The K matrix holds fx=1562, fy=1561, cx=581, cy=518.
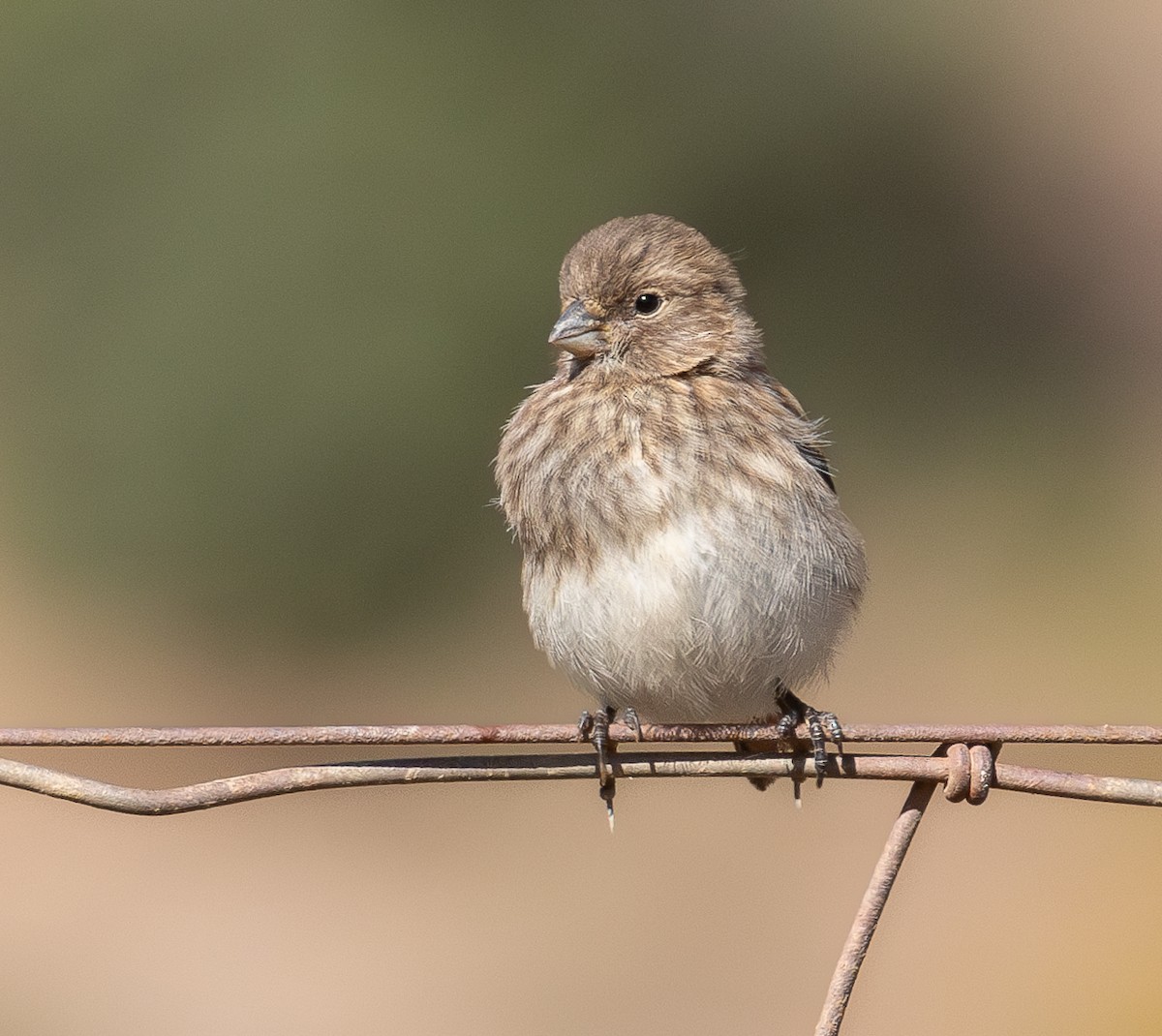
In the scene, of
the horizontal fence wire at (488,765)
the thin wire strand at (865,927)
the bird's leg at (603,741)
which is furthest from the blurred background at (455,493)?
the thin wire strand at (865,927)

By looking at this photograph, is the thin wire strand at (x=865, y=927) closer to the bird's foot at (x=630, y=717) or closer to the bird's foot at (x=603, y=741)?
the bird's foot at (x=603, y=741)

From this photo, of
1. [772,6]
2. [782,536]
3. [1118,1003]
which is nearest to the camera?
[782,536]

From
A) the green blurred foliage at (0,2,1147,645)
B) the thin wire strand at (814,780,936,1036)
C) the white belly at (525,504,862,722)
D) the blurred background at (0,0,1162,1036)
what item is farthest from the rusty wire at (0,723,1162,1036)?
the green blurred foliage at (0,2,1147,645)

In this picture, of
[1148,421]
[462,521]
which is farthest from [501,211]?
[1148,421]

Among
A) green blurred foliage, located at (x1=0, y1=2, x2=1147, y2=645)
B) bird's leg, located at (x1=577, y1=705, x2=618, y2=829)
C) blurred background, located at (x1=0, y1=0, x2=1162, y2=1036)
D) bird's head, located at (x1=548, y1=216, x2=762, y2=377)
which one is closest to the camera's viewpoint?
bird's leg, located at (x1=577, y1=705, x2=618, y2=829)

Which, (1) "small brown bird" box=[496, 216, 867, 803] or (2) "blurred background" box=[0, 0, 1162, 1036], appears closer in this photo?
(1) "small brown bird" box=[496, 216, 867, 803]

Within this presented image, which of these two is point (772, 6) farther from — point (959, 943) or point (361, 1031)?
point (361, 1031)

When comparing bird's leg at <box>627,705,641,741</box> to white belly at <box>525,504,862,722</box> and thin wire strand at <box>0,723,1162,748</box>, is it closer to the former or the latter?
white belly at <box>525,504,862,722</box>
